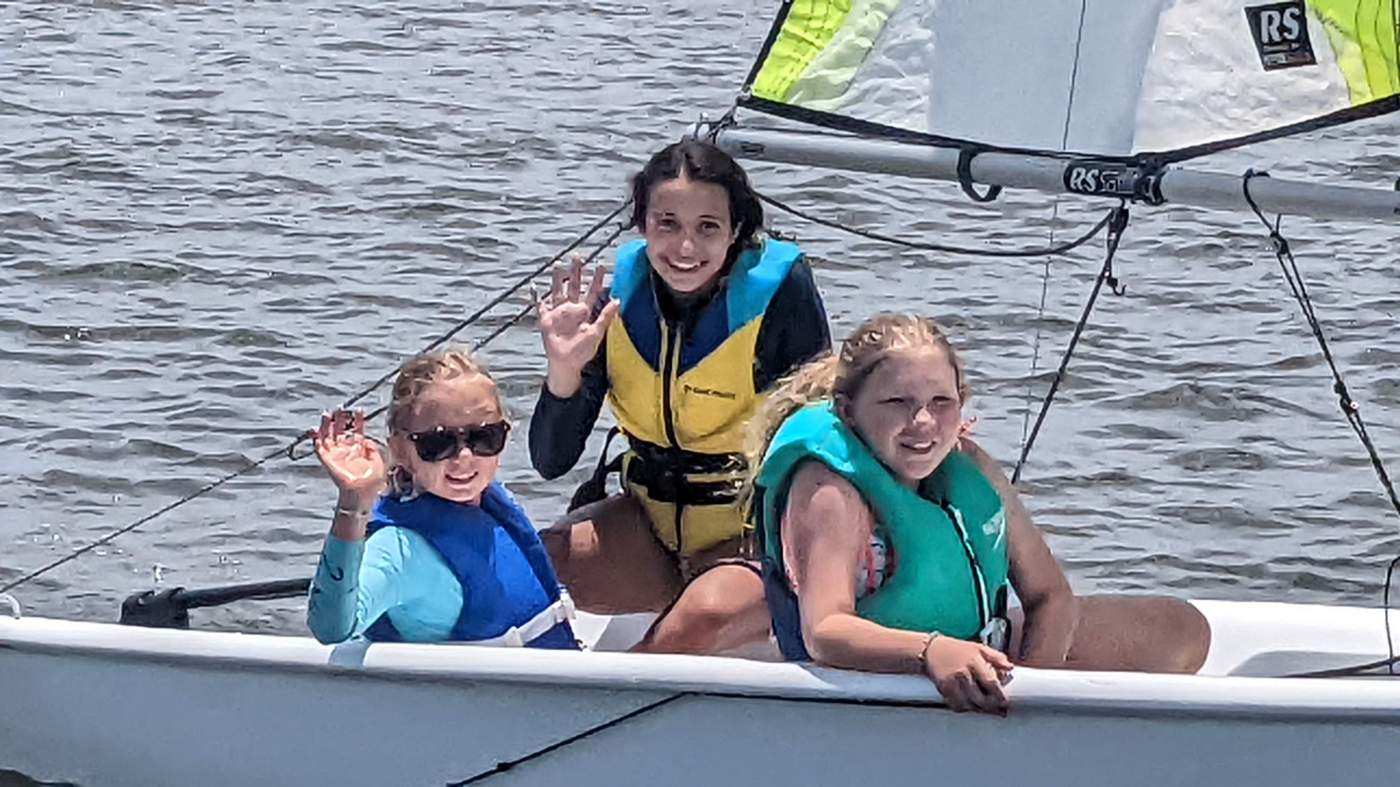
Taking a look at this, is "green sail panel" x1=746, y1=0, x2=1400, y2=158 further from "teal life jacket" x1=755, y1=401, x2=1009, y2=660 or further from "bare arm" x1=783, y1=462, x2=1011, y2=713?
"bare arm" x1=783, y1=462, x2=1011, y2=713

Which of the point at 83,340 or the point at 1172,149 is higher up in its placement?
the point at 1172,149

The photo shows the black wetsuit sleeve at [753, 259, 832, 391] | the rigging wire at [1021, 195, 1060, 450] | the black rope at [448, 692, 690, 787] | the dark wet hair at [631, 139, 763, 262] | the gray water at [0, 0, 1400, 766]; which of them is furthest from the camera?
the rigging wire at [1021, 195, 1060, 450]

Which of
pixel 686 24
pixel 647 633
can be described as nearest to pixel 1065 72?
pixel 647 633

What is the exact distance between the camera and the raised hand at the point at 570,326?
3654mm

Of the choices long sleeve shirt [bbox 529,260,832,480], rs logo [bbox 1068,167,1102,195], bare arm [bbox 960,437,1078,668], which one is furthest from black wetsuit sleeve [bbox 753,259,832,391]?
bare arm [bbox 960,437,1078,668]

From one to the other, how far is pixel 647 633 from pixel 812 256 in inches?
139

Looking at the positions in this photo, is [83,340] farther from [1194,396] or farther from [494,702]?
[494,702]

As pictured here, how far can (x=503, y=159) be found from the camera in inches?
335

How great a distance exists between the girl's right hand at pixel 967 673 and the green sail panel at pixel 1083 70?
0.94 meters

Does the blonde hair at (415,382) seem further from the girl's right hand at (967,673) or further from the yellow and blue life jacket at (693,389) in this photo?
the girl's right hand at (967,673)

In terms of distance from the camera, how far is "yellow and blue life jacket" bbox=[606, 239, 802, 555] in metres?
3.78

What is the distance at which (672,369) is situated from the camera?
380 cm

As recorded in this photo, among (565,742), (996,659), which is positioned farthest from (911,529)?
(565,742)

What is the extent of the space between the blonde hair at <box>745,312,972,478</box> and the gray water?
1.63m
